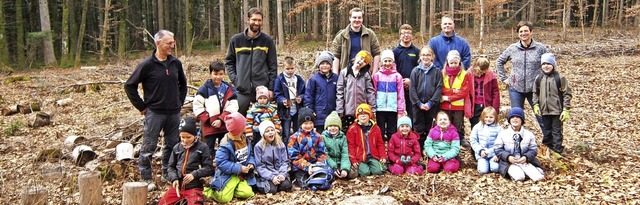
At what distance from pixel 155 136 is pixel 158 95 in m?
0.51

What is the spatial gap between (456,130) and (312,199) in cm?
236

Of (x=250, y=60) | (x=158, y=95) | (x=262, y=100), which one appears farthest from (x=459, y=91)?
(x=158, y=95)

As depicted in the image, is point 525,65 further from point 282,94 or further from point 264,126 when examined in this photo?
point 264,126

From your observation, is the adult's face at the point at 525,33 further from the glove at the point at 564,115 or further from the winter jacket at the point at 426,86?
the winter jacket at the point at 426,86

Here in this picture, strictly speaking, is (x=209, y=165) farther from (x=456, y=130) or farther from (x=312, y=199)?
(x=456, y=130)

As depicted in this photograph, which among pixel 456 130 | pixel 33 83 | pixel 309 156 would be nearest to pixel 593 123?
pixel 456 130

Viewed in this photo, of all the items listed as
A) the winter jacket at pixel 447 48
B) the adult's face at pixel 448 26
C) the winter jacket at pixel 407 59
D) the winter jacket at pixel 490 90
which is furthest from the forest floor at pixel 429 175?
the adult's face at pixel 448 26

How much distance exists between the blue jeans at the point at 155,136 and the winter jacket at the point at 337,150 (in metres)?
1.92

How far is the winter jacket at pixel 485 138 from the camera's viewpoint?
247 inches

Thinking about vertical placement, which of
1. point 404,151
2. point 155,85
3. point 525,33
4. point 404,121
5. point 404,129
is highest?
point 525,33

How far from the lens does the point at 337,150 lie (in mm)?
6164

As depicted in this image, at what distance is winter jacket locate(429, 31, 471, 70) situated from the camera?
271 inches

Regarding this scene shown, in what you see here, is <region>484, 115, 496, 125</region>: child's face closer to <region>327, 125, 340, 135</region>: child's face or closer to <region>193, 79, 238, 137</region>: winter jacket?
<region>327, 125, 340, 135</region>: child's face

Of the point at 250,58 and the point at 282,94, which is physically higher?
the point at 250,58
